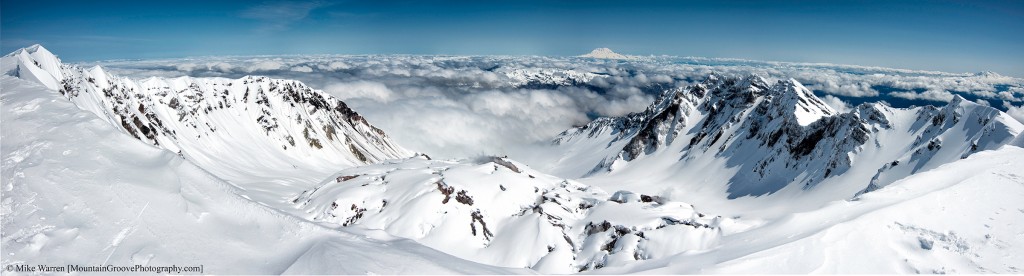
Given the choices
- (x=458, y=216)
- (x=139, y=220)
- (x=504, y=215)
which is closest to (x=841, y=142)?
(x=504, y=215)

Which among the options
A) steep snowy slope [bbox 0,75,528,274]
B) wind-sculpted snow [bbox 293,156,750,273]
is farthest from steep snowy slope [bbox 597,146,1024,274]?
wind-sculpted snow [bbox 293,156,750,273]

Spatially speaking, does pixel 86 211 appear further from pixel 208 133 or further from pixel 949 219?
pixel 208 133

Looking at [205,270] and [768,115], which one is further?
[768,115]

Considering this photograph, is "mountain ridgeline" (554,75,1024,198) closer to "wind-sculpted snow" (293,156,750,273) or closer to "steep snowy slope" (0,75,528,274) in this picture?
"wind-sculpted snow" (293,156,750,273)

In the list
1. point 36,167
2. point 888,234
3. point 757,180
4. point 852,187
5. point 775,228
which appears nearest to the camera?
point 36,167

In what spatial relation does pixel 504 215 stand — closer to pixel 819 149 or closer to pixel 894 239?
pixel 894 239

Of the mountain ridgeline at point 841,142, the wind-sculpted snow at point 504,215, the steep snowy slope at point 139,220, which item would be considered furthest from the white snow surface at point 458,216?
the mountain ridgeline at point 841,142

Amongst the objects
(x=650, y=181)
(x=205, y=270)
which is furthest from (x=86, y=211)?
(x=650, y=181)

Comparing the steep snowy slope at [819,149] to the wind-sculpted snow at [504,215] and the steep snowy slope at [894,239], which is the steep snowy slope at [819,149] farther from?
the steep snowy slope at [894,239]
